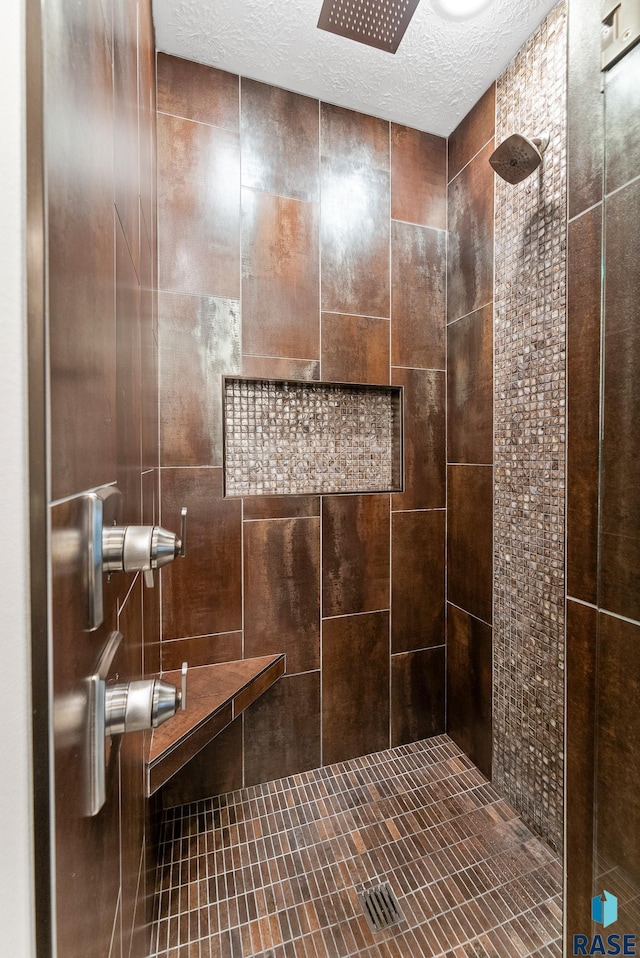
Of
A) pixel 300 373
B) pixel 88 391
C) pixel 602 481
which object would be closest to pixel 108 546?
A: pixel 88 391

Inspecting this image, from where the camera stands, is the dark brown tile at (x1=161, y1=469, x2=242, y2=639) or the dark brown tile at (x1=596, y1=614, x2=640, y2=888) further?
the dark brown tile at (x1=161, y1=469, x2=242, y2=639)

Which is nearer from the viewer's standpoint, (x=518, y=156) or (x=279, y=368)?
(x=518, y=156)

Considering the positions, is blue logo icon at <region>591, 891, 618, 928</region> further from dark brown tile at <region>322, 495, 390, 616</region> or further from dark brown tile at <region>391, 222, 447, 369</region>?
dark brown tile at <region>391, 222, 447, 369</region>

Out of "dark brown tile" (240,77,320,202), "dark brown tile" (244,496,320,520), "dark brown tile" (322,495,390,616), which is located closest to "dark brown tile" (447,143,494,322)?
"dark brown tile" (240,77,320,202)

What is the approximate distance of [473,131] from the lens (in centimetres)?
163

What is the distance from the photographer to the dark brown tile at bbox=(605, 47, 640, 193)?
573 millimetres

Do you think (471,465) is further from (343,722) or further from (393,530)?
(343,722)

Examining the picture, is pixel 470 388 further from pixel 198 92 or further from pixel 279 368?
pixel 198 92

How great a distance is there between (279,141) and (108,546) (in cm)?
175

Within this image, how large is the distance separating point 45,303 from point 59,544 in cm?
18

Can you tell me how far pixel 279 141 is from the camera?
5.11ft

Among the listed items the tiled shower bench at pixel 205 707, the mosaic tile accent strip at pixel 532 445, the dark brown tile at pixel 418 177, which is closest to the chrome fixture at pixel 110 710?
the tiled shower bench at pixel 205 707

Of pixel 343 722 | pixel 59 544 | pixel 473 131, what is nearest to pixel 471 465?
pixel 343 722

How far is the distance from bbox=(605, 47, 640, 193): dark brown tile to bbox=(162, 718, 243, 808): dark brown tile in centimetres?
181
